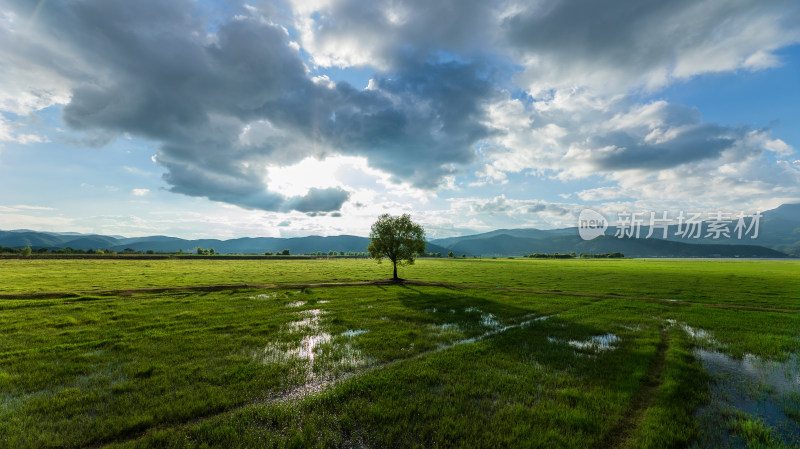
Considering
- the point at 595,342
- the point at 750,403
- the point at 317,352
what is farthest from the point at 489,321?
the point at 317,352

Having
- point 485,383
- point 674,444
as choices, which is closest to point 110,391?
point 485,383

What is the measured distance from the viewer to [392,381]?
35.9 ft

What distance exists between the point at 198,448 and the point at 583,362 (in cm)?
1479

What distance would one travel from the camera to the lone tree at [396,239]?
5134 centimetres

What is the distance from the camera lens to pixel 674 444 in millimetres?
7727

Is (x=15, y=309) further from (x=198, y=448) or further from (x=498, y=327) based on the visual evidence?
(x=498, y=327)

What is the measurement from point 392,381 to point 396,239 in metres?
40.7

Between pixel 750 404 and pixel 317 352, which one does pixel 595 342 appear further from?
pixel 317 352

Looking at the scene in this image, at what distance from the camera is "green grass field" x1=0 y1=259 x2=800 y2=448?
25.8ft

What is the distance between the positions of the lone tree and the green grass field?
29548 mm

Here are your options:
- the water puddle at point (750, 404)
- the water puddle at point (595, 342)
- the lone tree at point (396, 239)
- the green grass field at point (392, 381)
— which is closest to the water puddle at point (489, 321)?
the green grass field at point (392, 381)

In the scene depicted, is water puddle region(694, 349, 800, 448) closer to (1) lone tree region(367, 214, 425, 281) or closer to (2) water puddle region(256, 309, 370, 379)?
(2) water puddle region(256, 309, 370, 379)

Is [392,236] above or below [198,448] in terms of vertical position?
above

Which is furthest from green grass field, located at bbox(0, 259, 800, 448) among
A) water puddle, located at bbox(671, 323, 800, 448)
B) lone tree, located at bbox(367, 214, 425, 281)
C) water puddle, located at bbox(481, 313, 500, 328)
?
lone tree, located at bbox(367, 214, 425, 281)
